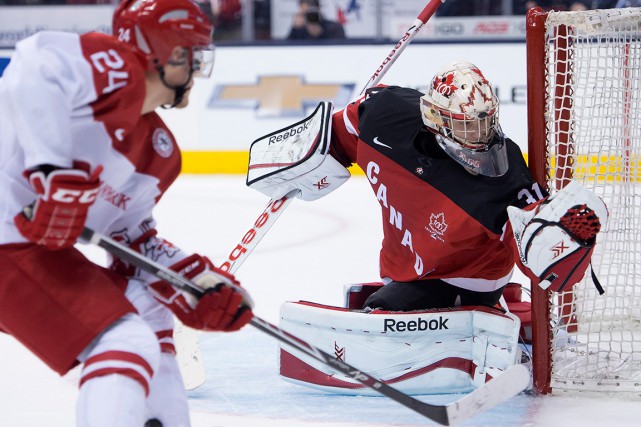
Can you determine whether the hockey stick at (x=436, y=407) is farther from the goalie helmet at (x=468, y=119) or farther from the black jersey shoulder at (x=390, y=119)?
the black jersey shoulder at (x=390, y=119)

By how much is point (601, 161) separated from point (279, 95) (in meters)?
3.51

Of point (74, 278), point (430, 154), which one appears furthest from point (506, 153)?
point (74, 278)

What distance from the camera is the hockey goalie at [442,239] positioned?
98.0 inches

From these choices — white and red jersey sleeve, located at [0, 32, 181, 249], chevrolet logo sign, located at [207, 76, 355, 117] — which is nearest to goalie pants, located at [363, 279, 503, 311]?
white and red jersey sleeve, located at [0, 32, 181, 249]

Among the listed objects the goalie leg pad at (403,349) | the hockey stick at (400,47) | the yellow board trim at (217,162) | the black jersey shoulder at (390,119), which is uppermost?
the hockey stick at (400,47)

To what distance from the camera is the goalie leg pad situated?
277 centimetres

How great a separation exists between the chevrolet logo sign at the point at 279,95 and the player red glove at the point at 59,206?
4.51 metres

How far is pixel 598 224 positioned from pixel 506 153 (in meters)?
0.33

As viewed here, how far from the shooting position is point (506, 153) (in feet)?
8.71

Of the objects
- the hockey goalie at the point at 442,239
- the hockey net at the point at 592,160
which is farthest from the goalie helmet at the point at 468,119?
the hockey net at the point at 592,160

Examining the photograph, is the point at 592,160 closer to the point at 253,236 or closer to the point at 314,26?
the point at 253,236

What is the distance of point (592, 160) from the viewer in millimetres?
3150

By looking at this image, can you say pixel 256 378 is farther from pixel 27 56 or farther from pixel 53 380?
pixel 27 56

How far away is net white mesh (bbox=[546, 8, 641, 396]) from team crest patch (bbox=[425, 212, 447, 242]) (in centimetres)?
28
